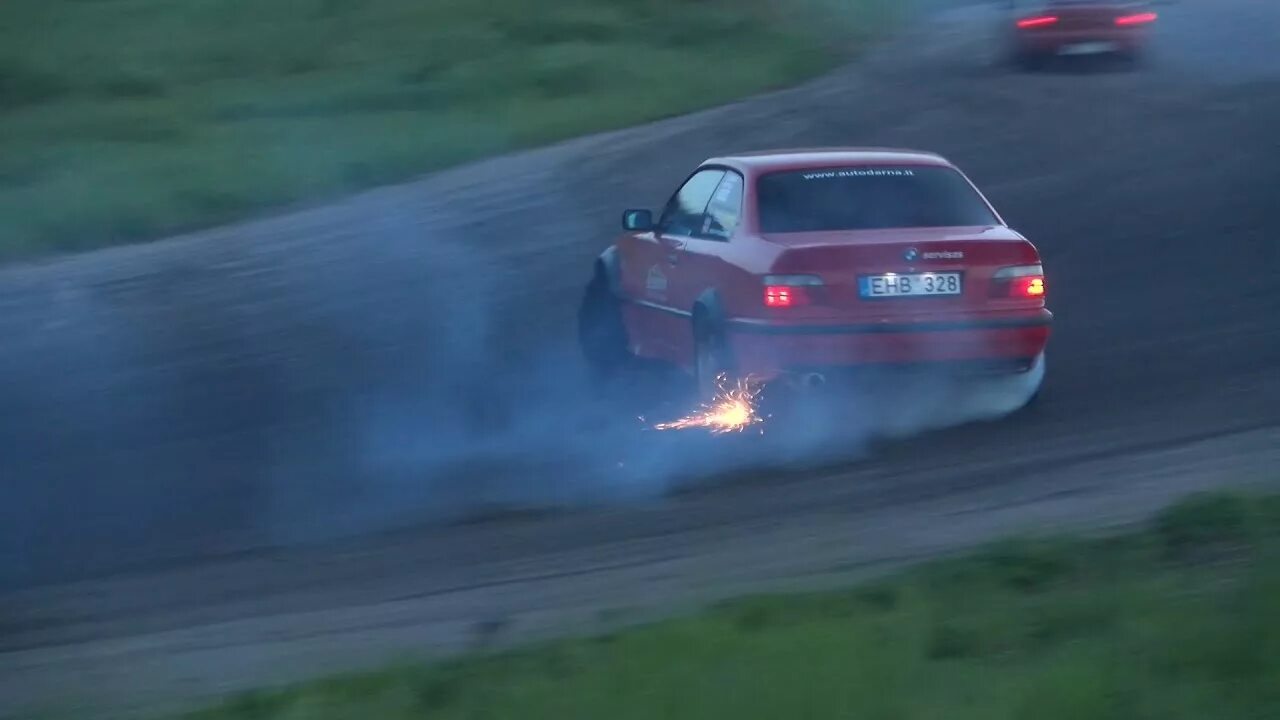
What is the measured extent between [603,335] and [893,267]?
3.13 metres

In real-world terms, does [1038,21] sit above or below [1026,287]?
below

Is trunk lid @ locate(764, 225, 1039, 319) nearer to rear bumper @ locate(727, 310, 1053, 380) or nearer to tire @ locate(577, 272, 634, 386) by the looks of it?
rear bumper @ locate(727, 310, 1053, 380)

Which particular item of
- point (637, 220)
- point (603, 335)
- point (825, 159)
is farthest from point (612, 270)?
point (825, 159)

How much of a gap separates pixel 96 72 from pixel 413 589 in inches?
948

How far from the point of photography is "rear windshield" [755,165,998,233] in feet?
30.1

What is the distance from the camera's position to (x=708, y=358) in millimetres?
9242

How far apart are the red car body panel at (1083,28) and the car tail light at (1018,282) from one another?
17.6 meters

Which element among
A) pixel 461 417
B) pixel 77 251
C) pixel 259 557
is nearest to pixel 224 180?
pixel 77 251

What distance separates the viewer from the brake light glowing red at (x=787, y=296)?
8625 mm

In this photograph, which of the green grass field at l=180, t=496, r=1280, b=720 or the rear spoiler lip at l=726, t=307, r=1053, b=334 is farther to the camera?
the rear spoiler lip at l=726, t=307, r=1053, b=334

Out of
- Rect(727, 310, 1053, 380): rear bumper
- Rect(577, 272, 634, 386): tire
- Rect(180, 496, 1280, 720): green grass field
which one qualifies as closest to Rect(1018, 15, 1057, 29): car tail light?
Rect(577, 272, 634, 386): tire

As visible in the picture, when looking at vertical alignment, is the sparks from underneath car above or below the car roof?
below

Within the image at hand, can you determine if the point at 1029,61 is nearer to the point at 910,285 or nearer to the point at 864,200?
the point at 864,200

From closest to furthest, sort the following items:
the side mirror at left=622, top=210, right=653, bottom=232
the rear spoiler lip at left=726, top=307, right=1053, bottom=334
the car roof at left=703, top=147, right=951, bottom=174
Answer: the rear spoiler lip at left=726, top=307, right=1053, bottom=334
the car roof at left=703, top=147, right=951, bottom=174
the side mirror at left=622, top=210, right=653, bottom=232
